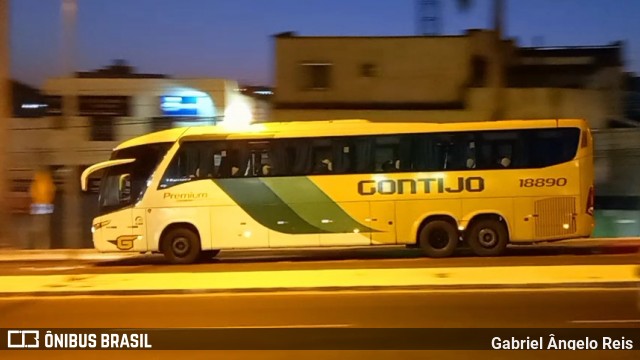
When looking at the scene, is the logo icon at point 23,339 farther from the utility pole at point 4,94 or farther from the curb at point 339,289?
the utility pole at point 4,94

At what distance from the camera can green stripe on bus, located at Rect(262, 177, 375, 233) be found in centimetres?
1998

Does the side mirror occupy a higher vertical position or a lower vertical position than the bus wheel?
higher

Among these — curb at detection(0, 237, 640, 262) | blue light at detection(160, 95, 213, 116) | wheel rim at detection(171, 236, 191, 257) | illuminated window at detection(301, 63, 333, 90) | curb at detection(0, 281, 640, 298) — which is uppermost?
illuminated window at detection(301, 63, 333, 90)

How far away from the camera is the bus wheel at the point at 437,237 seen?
1986 centimetres

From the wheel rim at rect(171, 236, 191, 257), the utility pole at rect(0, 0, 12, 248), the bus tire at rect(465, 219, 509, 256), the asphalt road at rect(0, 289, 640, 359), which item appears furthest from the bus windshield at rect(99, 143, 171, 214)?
the bus tire at rect(465, 219, 509, 256)

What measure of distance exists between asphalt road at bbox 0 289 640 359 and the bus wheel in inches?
266

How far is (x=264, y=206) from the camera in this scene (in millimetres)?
20156

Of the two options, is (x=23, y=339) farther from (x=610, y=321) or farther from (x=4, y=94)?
(x=4, y=94)

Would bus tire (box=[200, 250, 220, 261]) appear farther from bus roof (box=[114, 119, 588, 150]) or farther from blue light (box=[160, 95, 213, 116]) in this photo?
blue light (box=[160, 95, 213, 116])

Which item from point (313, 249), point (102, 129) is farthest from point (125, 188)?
point (102, 129)

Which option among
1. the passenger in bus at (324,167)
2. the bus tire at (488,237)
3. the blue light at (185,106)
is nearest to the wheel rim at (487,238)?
the bus tire at (488,237)

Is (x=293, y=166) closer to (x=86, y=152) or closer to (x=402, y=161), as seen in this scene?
(x=402, y=161)

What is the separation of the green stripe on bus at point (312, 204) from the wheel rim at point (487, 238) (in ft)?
8.44

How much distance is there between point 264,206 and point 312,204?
3.69 feet
